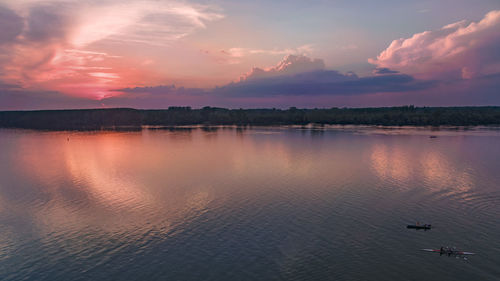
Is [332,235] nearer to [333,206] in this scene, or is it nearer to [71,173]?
[333,206]

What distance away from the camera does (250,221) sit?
3447 centimetres

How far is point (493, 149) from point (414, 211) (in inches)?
2727

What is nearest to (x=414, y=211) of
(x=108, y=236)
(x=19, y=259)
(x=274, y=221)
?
(x=274, y=221)

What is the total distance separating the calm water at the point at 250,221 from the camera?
82.0 ft

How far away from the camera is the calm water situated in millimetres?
25000

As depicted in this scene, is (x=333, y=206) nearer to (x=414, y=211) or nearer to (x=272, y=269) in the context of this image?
(x=414, y=211)

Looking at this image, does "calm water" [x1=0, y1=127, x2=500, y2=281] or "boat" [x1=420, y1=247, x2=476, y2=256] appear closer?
"calm water" [x1=0, y1=127, x2=500, y2=281]

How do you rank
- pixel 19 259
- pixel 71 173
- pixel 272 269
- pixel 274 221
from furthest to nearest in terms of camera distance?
pixel 71 173 → pixel 274 221 → pixel 19 259 → pixel 272 269

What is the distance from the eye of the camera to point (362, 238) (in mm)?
29953

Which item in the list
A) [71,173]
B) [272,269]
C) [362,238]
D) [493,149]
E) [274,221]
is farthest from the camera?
[493,149]

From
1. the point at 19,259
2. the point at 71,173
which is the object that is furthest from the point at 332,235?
the point at 71,173

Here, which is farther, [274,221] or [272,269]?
[274,221]

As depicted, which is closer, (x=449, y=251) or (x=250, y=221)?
(x=449, y=251)

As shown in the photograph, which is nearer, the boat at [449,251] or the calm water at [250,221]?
the calm water at [250,221]
